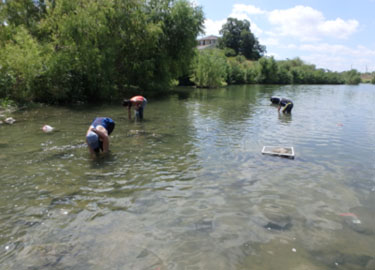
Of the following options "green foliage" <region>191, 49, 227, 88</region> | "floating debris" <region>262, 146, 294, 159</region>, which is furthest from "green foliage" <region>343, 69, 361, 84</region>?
"floating debris" <region>262, 146, 294, 159</region>

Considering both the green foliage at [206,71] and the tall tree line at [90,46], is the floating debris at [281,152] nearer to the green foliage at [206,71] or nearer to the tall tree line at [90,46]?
the tall tree line at [90,46]

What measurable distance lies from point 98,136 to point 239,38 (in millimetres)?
117742

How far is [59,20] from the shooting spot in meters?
21.9

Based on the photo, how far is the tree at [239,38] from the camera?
373ft

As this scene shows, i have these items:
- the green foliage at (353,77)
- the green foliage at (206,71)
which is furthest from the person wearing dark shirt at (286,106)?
the green foliage at (353,77)

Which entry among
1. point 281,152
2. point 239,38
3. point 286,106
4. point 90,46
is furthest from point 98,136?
point 239,38

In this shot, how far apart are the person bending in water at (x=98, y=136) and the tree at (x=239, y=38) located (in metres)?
111

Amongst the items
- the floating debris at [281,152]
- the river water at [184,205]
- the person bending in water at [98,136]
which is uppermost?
the person bending in water at [98,136]

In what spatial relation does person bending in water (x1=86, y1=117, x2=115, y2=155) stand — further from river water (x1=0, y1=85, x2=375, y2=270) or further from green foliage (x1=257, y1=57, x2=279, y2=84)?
green foliage (x1=257, y1=57, x2=279, y2=84)

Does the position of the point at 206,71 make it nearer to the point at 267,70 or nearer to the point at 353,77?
the point at 267,70

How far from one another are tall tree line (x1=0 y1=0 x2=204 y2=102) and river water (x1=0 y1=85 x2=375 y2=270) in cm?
972

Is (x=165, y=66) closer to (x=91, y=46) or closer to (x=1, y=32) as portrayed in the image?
(x=91, y=46)

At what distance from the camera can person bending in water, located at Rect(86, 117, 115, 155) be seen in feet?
26.7

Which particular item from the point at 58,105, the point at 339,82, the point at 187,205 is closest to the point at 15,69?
the point at 58,105
